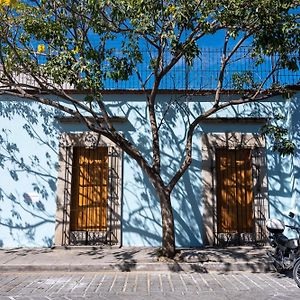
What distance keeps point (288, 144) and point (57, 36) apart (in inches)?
217

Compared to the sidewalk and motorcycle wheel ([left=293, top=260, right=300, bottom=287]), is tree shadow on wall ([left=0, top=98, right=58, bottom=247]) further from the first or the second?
motorcycle wheel ([left=293, top=260, right=300, bottom=287])

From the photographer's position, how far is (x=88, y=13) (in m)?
8.09

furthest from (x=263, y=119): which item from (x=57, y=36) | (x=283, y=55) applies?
(x=57, y=36)

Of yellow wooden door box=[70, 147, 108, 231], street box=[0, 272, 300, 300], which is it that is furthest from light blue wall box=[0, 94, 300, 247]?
street box=[0, 272, 300, 300]

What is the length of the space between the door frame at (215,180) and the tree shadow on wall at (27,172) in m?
3.97

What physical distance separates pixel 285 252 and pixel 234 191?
129 inches

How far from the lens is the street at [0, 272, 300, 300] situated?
20.1ft

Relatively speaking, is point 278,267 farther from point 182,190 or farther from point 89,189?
point 89,189

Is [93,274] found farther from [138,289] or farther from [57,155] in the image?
[57,155]

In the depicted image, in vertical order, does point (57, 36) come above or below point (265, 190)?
above

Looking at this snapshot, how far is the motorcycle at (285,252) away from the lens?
669 cm

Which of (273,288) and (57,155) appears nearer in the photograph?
(273,288)

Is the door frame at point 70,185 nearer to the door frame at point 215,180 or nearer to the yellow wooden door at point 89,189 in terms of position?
the yellow wooden door at point 89,189

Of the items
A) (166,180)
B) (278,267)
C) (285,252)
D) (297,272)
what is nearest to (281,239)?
(285,252)
